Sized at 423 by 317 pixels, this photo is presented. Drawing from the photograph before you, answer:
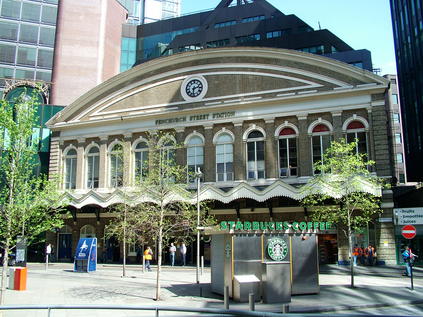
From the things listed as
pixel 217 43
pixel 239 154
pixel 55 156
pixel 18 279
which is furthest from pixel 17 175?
pixel 217 43

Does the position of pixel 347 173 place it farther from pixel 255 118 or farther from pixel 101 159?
pixel 101 159

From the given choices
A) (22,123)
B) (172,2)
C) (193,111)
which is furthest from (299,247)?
(172,2)

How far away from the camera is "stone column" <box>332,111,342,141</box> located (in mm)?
32125

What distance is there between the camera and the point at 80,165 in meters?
39.9

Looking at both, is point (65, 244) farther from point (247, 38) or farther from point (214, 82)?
point (247, 38)

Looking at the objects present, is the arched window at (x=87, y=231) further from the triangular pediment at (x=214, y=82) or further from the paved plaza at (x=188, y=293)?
the paved plaza at (x=188, y=293)

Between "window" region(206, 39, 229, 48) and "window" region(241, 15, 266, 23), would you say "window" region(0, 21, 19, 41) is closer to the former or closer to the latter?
"window" region(206, 39, 229, 48)

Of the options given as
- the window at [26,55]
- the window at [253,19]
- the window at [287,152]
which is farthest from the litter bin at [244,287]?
the window at [253,19]

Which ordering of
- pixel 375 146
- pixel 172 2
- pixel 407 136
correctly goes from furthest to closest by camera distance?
pixel 172 2, pixel 407 136, pixel 375 146

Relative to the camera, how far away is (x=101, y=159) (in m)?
39.2

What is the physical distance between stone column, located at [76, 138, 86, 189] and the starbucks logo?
25.6m

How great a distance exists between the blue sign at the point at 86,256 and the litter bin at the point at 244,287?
14.4m

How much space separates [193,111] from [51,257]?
17853 millimetres

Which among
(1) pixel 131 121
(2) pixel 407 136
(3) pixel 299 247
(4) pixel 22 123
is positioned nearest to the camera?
(4) pixel 22 123
